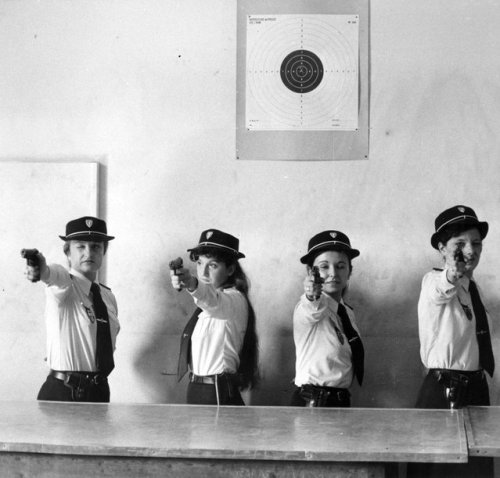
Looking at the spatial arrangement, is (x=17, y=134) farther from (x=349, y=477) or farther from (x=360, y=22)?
(x=349, y=477)

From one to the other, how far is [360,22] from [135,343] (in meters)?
1.92

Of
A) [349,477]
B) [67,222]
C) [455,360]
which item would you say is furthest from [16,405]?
[455,360]

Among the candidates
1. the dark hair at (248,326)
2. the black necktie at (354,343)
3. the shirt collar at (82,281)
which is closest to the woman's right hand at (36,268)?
the shirt collar at (82,281)

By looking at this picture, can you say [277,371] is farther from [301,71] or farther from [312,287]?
[301,71]

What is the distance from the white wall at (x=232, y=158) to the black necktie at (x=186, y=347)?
0.26m

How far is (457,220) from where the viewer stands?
133 inches

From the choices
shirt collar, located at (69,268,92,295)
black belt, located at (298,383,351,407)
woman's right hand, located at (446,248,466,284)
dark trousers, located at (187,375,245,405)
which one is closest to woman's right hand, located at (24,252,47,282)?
shirt collar, located at (69,268,92,295)

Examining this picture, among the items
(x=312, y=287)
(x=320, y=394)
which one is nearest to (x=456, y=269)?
(x=312, y=287)

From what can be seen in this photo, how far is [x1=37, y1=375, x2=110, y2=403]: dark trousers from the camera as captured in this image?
11.3 feet

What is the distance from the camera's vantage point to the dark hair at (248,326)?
3.63 metres

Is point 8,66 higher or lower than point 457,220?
higher

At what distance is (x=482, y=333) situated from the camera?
11.1ft

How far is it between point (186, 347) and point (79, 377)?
494mm

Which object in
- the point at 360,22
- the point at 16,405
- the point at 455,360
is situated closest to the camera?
the point at 16,405
